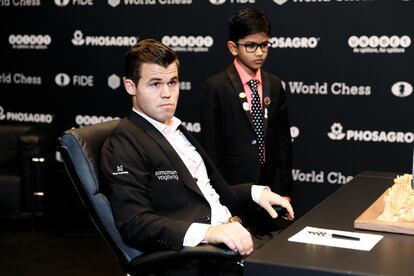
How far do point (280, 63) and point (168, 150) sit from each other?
277cm

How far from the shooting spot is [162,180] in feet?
8.17

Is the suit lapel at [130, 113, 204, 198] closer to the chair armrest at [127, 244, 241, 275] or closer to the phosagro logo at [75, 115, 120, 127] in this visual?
the chair armrest at [127, 244, 241, 275]

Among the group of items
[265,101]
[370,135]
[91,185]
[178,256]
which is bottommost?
[178,256]

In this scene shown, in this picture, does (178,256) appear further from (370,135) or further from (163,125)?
(370,135)

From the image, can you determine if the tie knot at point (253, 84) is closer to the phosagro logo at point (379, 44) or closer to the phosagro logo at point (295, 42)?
the phosagro logo at point (295, 42)

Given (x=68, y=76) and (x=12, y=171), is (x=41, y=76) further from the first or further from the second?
(x=12, y=171)

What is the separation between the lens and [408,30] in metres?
4.74

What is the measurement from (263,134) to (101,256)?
1.52 m

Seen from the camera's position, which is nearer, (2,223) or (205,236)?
(205,236)

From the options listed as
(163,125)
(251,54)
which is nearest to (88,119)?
(251,54)

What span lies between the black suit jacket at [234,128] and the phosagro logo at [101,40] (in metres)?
1.81

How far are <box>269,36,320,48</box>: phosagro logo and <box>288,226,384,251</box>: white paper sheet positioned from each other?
3.03 metres

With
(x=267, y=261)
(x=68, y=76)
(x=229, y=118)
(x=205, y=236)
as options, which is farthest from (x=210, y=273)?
(x=68, y=76)

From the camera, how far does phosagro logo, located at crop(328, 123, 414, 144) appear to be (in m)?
4.85
